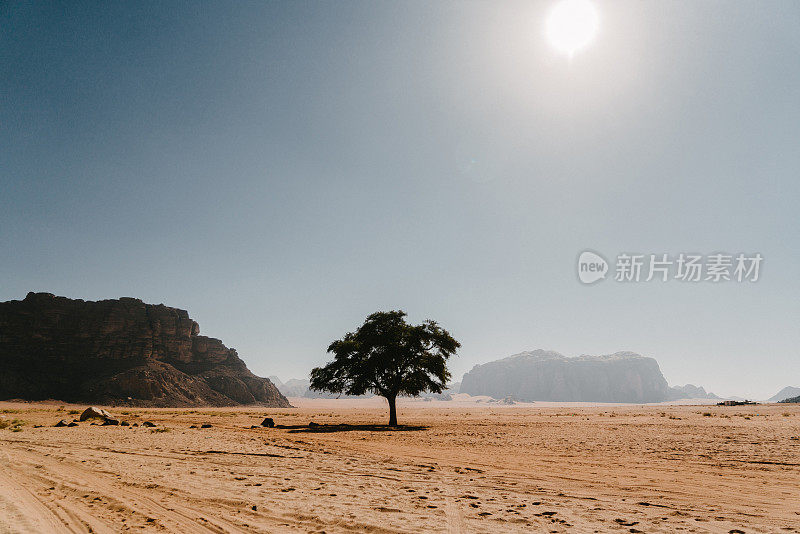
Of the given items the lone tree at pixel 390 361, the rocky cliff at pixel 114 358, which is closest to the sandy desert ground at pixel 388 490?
the lone tree at pixel 390 361

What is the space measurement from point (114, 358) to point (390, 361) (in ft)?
429

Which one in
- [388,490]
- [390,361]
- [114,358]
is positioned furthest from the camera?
[114,358]

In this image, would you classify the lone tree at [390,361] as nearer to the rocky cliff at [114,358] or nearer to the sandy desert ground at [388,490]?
the sandy desert ground at [388,490]

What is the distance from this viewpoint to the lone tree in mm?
38031

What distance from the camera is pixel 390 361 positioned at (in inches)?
1485

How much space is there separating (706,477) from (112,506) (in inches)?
677

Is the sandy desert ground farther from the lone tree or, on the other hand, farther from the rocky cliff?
the rocky cliff

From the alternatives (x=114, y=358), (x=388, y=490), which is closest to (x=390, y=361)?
(x=388, y=490)

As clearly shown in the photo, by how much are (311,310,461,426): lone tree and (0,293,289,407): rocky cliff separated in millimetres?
94603

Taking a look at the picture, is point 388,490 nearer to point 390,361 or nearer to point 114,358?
point 390,361

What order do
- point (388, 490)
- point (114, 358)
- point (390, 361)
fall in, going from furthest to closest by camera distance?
1. point (114, 358)
2. point (390, 361)
3. point (388, 490)

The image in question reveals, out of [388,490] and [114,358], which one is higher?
[388,490]

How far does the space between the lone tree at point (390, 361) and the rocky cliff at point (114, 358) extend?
94603 mm

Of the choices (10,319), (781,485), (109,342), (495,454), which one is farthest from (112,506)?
(10,319)
